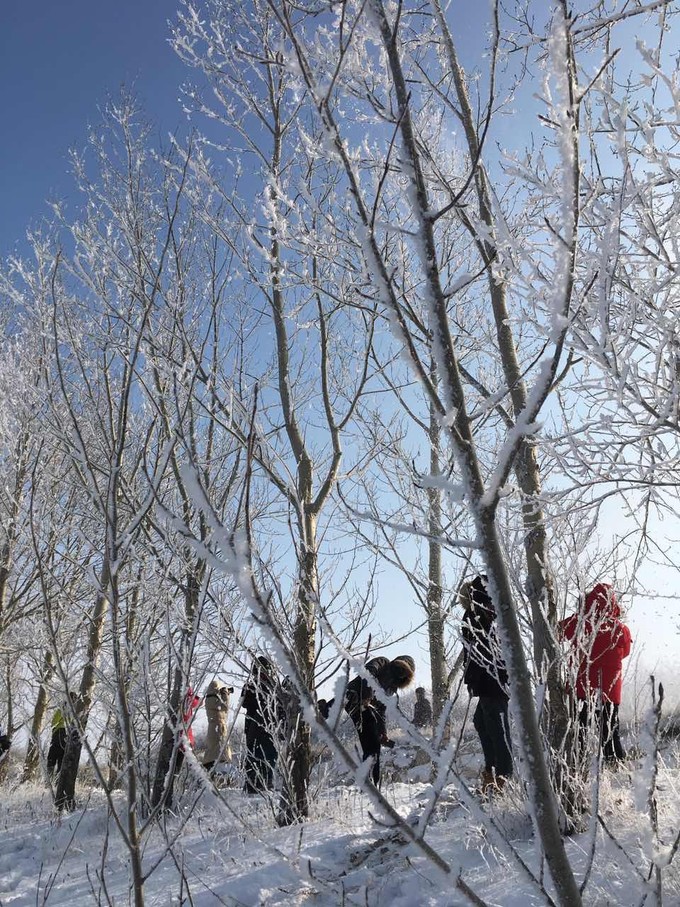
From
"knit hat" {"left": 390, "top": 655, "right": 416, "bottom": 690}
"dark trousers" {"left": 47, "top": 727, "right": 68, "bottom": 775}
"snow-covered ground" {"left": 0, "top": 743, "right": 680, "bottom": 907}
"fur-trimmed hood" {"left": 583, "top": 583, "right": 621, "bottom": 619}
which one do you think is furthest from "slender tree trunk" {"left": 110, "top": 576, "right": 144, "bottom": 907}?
"dark trousers" {"left": 47, "top": 727, "right": 68, "bottom": 775}

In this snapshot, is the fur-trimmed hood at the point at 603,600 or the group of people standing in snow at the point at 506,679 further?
the group of people standing in snow at the point at 506,679

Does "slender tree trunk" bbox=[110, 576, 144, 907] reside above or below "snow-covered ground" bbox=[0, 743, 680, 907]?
above

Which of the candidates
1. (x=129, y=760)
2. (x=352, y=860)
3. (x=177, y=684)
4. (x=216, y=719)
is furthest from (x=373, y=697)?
(x=216, y=719)

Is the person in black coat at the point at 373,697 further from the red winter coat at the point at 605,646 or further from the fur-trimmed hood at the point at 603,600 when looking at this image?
the fur-trimmed hood at the point at 603,600

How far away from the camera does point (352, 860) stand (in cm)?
368

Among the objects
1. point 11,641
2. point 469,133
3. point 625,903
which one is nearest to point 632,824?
point 625,903

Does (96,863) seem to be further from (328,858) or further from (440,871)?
(440,871)

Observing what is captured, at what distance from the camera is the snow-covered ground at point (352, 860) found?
2559mm

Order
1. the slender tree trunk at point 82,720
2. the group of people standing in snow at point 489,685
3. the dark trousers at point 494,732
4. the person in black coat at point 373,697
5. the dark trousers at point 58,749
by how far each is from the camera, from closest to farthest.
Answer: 1. the group of people standing in snow at point 489,685
2. the dark trousers at point 494,732
3. the person in black coat at point 373,697
4. the slender tree trunk at point 82,720
5. the dark trousers at point 58,749

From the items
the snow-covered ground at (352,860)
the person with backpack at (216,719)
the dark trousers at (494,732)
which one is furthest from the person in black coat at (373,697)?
the person with backpack at (216,719)

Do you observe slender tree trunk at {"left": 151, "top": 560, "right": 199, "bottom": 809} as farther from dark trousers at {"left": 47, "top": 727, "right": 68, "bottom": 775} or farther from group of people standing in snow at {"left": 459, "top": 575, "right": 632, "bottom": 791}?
dark trousers at {"left": 47, "top": 727, "right": 68, "bottom": 775}

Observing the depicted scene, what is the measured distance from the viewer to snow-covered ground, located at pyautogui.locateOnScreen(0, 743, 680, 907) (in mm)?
2559

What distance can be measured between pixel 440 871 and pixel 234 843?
13.8 ft

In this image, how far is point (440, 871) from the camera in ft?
2.55
